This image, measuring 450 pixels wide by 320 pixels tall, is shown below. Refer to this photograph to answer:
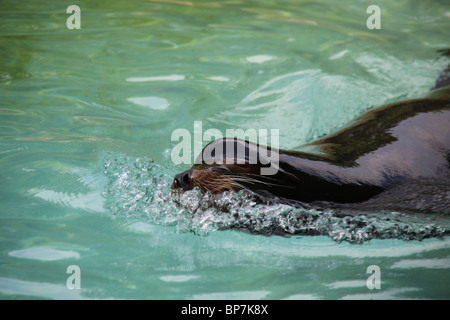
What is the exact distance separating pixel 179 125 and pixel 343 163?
1.86 meters

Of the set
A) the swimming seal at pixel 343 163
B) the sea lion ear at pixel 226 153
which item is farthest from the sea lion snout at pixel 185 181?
the sea lion ear at pixel 226 153

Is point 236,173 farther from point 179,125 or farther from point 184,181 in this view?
point 179,125

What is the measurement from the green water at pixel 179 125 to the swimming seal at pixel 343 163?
121mm

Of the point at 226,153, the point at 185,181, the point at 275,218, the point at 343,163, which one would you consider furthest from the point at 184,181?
the point at 343,163

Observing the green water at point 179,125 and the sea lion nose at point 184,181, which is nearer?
the green water at point 179,125

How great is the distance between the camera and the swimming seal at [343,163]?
3.21 meters

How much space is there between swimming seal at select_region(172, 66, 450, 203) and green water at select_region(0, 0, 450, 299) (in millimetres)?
121

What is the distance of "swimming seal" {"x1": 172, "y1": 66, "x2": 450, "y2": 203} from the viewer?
321 cm

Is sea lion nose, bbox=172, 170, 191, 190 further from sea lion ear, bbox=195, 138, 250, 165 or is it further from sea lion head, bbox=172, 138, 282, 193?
sea lion ear, bbox=195, 138, 250, 165

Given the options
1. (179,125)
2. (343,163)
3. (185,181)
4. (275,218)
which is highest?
(179,125)

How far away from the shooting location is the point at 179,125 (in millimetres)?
4891

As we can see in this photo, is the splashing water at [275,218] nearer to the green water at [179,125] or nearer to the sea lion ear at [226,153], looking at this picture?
the green water at [179,125]

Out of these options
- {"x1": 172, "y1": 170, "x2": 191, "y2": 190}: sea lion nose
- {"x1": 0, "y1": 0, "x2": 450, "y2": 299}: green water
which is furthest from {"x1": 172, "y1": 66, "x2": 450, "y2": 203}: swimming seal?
{"x1": 0, "y1": 0, "x2": 450, "y2": 299}: green water
